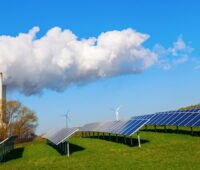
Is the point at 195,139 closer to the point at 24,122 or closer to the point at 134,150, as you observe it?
the point at 134,150

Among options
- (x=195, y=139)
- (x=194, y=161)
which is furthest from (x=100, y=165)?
(x=195, y=139)

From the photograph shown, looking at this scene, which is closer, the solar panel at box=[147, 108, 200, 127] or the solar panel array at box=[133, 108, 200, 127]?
the solar panel array at box=[133, 108, 200, 127]

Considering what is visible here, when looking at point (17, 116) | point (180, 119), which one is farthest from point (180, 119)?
point (17, 116)

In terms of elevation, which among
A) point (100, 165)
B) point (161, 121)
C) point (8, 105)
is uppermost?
point (8, 105)

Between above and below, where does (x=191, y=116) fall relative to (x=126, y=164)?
above

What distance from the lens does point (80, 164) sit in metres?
24.0

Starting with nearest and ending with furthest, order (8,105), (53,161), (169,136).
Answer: (53,161) < (169,136) < (8,105)

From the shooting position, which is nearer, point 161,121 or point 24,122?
point 161,121

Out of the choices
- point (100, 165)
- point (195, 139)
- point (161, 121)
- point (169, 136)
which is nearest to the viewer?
point (100, 165)

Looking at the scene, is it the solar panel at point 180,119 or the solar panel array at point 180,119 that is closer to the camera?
the solar panel array at point 180,119

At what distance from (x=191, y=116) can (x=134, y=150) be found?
460 inches

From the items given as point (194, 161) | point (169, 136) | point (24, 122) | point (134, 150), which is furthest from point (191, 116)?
point (24, 122)

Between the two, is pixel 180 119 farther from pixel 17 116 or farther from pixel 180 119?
pixel 17 116

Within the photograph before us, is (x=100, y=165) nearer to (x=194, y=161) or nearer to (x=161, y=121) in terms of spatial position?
(x=194, y=161)
